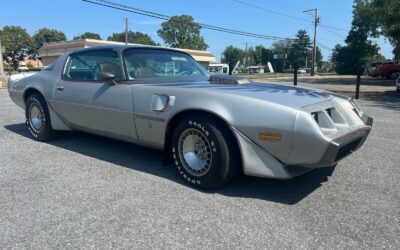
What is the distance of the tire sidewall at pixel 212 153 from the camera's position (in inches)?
119

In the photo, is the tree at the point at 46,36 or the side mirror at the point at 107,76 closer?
the side mirror at the point at 107,76

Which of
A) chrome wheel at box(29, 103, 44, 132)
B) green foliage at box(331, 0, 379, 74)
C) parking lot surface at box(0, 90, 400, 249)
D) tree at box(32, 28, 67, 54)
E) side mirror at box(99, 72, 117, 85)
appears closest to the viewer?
parking lot surface at box(0, 90, 400, 249)

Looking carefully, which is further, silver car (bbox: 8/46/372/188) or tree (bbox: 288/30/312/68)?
tree (bbox: 288/30/312/68)

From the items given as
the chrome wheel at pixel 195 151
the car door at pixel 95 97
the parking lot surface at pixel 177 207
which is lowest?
the parking lot surface at pixel 177 207

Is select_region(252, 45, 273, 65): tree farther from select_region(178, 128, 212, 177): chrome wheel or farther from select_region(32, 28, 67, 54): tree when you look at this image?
select_region(178, 128, 212, 177): chrome wheel

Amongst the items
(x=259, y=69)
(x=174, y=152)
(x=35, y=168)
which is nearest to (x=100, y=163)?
(x=35, y=168)

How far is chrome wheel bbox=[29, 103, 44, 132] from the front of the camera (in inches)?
196

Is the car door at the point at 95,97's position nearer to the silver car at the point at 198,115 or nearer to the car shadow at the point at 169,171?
the silver car at the point at 198,115

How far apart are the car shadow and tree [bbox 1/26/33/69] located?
242 feet

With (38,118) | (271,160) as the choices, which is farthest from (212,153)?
(38,118)

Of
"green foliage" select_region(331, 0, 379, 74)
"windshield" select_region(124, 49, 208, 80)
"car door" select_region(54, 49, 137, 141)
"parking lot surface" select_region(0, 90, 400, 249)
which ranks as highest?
"green foliage" select_region(331, 0, 379, 74)

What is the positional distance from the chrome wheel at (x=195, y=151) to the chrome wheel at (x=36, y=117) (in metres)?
2.56

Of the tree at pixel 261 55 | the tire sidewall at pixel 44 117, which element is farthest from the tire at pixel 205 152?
the tree at pixel 261 55

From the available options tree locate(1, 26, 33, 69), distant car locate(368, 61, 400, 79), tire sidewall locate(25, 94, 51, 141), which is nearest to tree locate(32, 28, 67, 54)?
tree locate(1, 26, 33, 69)
